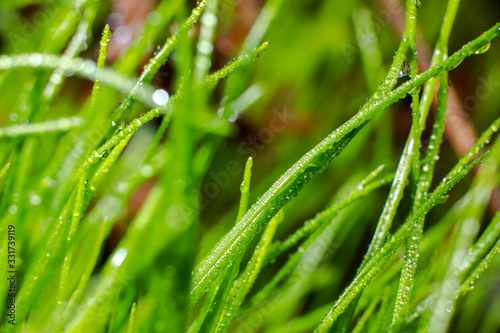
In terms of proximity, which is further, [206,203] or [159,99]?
[206,203]

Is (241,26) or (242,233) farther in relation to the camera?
(241,26)

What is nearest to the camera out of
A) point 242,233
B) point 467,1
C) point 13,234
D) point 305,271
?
point 242,233

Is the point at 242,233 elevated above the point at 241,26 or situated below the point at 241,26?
below

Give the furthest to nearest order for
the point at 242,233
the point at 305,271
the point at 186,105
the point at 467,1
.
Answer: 1. the point at 467,1
2. the point at 305,271
3. the point at 242,233
4. the point at 186,105

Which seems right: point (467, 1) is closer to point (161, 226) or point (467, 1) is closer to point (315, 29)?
point (315, 29)

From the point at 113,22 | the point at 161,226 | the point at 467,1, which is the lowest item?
the point at 161,226

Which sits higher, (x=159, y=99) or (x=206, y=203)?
(x=206, y=203)

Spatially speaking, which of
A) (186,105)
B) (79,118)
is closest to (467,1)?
(79,118)
